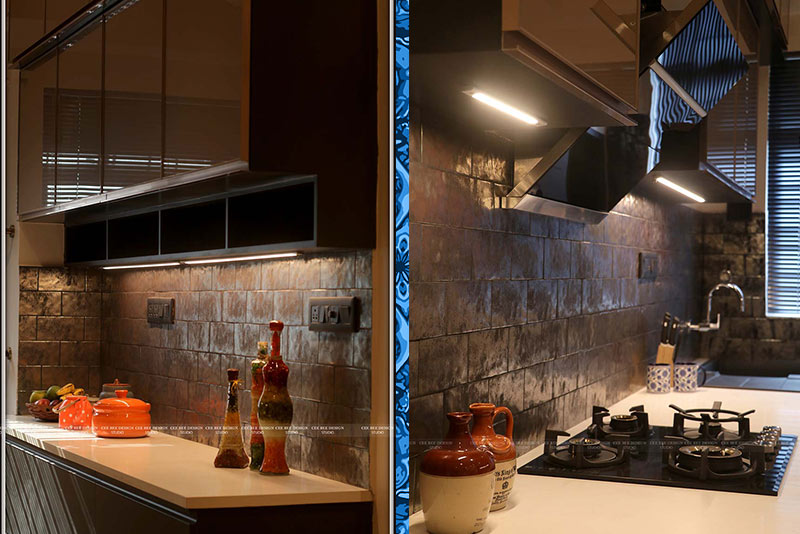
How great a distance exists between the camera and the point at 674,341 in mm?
3057

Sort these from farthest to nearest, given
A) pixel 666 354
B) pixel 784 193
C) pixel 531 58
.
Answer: pixel 784 193 < pixel 666 354 < pixel 531 58

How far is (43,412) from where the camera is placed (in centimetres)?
238

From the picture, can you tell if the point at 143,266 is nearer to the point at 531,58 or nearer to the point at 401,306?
Answer: the point at 401,306

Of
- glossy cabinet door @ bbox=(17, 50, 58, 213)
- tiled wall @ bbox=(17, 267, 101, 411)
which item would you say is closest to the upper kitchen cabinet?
glossy cabinet door @ bbox=(17, 50, 58, 213)

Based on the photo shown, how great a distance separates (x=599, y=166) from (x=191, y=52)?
1108mm

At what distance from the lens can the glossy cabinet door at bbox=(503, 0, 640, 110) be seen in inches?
42.4

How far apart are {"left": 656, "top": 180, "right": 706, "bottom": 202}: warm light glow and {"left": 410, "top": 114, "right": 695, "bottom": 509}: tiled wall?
0.46ft

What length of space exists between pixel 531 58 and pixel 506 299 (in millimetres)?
822

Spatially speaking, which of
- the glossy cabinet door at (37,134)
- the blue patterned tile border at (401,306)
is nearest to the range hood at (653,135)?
the blue patterned tile border at (401,306)

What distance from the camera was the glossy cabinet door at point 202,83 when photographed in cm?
139

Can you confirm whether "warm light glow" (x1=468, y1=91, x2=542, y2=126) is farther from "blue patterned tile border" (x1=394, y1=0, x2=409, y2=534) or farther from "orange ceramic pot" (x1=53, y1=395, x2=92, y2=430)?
"orange ceramic pot" (x1=53, y1=395, x2=92, y2=430)

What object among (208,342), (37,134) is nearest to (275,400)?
(208,342)

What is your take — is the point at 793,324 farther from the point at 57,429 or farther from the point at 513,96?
the point at 57,429

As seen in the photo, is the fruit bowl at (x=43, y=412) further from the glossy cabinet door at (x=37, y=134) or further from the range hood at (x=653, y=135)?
the range hood at (x=653, y=135)
